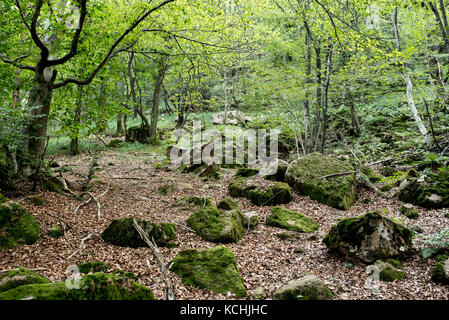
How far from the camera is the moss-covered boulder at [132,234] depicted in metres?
5.19

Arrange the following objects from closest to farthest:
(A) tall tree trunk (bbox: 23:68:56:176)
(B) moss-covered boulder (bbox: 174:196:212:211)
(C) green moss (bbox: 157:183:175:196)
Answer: (A) tall tree trunk (bbox: 23:68:56:176) < (B) moss-covered boulder (bbox: 174:196:212:211) < (C) green moss (bbox: 157:183:175:196)

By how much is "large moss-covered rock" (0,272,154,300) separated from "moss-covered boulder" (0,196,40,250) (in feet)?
7.79

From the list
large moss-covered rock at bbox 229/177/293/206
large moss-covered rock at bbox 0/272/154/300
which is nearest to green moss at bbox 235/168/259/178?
large moss-covered rock at bbox 229/177/293/206

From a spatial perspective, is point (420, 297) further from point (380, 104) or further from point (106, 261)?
point (380, 104)

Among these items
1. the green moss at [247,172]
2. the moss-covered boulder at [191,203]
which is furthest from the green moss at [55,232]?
the green moss at [247,172]

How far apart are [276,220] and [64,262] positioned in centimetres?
452

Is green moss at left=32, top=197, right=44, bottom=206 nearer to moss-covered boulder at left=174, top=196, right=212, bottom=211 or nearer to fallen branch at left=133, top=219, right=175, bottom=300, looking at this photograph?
fallen branch at left=133, top=219, right=175, bottom=300

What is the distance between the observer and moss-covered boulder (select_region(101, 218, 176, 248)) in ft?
17.0

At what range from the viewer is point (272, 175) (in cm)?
991

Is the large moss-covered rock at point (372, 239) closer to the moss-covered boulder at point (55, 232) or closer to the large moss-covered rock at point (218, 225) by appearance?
the large moss-covered rock at point (218, 225)

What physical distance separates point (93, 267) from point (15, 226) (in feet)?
5.60

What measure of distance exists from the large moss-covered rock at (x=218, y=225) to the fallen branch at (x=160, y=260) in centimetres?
120

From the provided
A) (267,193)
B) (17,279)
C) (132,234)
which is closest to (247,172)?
(267,193)
